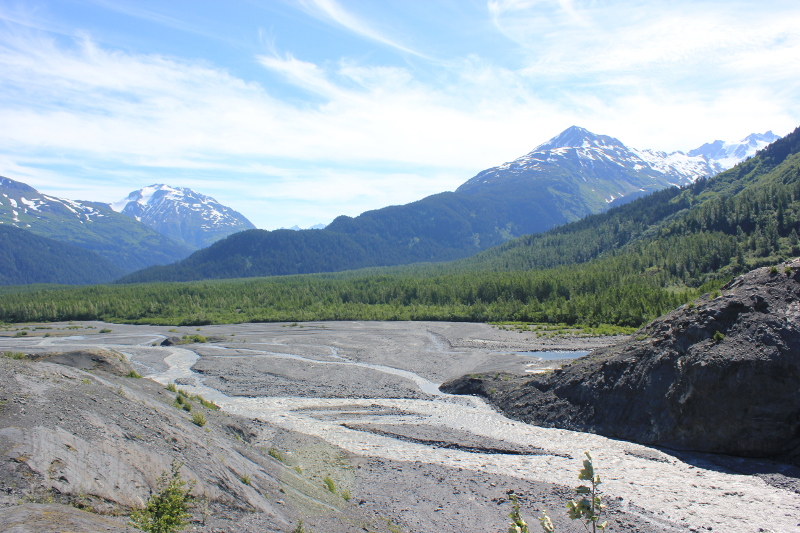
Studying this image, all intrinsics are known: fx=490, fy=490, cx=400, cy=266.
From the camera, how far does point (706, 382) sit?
24203 mm

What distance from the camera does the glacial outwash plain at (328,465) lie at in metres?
14.4

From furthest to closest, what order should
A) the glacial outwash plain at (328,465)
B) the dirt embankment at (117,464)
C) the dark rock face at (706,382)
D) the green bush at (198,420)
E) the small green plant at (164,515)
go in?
the green bush at (198,420)
the dark rock face at (706,382)
the glacial outwash plain at (328,465)
the dirt embankment at (117,464)
the small green plant at (164,515)

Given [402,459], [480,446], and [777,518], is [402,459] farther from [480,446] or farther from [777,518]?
[777,518]

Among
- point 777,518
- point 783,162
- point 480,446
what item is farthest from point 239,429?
point 783,162

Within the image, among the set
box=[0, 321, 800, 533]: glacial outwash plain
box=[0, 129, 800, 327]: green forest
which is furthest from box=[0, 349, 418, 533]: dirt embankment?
box=[0, 129, 800, 327]: green forest

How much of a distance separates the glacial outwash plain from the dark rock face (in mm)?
1134

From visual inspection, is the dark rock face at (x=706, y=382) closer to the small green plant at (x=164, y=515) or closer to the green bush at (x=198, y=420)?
the green bush at (x=198, y=420)

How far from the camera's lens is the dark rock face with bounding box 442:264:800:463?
22.9m

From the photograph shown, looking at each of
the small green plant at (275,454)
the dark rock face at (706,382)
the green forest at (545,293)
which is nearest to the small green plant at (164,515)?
the small green plant at (275,454)

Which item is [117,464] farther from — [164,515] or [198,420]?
[198,420]

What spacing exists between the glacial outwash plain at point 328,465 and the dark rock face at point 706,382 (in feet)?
3.72

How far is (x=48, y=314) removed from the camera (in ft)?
452

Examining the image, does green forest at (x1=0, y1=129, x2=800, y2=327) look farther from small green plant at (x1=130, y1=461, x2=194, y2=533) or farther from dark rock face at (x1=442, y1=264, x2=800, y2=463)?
small green plant at (x1=130, y1=461, x2=194, y2=533)

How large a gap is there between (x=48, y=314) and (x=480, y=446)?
496 ft
